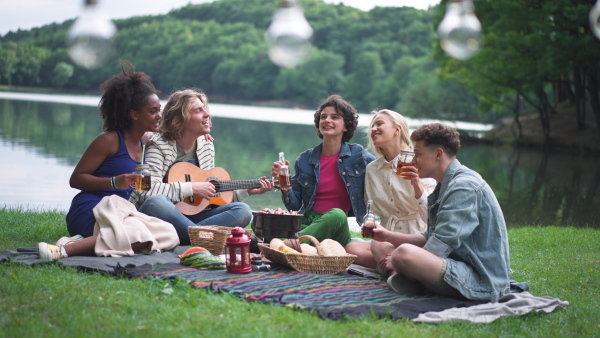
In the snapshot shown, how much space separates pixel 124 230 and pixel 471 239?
2988mm

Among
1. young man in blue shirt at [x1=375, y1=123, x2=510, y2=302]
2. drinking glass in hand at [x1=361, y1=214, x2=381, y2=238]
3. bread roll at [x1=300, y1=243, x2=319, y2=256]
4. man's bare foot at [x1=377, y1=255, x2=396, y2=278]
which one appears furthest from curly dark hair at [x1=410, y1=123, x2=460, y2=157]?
bread roll at [x1=300, y1=243, x2=319, y2=256]

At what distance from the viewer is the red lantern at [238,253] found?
5.43 meters

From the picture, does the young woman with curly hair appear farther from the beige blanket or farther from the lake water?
the lake water

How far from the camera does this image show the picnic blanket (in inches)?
183

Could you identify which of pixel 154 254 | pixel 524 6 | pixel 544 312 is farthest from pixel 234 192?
pixel 524 6

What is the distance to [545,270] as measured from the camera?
6.88 metres

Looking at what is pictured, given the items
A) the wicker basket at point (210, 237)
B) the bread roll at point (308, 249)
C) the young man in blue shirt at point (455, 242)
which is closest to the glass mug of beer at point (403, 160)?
the young man in blue shirt at point (455, 242)

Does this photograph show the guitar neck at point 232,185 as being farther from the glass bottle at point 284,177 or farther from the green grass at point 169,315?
the green grass at point 169,315

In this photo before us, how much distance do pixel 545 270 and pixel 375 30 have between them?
294ft

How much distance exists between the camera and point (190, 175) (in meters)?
7.10

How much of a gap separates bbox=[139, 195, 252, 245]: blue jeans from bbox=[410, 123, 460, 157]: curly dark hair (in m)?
2.50

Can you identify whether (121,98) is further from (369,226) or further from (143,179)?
(369,226)

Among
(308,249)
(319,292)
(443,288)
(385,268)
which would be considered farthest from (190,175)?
(443,288)

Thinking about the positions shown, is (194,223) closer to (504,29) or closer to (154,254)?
(154,254)
